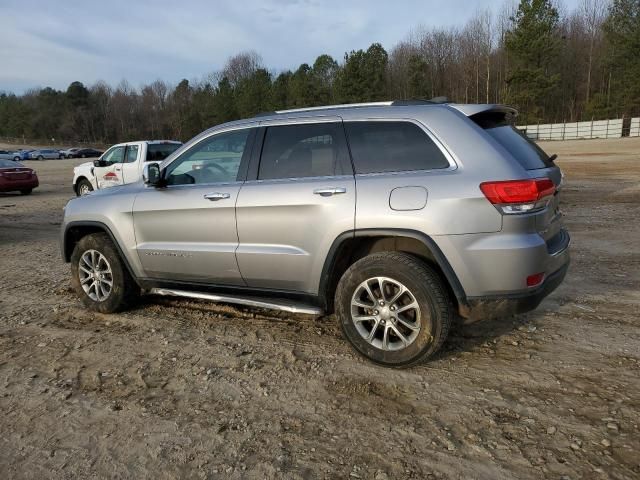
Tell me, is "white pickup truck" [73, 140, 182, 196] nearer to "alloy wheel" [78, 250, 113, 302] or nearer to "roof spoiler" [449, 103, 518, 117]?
"alloy wheel" [78, 250, 113, 302]

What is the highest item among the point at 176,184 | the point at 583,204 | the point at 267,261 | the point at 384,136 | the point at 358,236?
the point at 384,136

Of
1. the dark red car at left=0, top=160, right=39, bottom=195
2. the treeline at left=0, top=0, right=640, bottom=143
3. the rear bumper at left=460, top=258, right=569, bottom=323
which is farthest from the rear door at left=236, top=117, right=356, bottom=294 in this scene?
the treeline at left=0, top=0, right=640, bottom=143

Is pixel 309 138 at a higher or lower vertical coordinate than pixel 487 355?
higher

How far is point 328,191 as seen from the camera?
12.1 ft

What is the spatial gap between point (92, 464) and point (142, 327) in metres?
2.01

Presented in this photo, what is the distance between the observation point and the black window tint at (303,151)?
3.82 metres

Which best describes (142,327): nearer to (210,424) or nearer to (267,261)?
(267,261)

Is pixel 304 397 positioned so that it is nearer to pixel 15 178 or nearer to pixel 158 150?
pixel 158 150

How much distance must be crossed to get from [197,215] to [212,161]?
0.53 m

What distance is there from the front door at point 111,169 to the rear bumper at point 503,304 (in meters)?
12.7

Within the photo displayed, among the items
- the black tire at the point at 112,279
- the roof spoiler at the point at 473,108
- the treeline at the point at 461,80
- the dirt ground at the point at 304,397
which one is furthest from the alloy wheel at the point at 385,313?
the treeline at the point at 461,80

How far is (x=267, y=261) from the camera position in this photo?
3975 millimetres

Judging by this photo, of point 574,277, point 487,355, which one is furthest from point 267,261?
point 574,277

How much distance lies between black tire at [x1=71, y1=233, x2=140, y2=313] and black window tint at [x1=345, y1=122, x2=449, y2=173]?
2620mm
